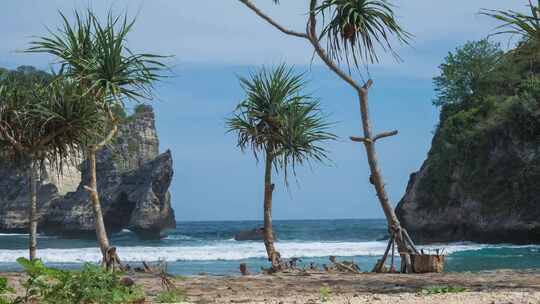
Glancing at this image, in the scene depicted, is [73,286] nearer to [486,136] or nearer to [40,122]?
[40,122]

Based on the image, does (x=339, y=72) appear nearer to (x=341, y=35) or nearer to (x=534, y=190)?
(x=341, y=35)

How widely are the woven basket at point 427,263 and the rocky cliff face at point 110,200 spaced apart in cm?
5690

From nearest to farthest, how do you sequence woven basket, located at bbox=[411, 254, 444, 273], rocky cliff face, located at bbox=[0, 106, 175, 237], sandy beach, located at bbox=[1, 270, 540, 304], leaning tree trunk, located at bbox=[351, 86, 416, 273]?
sandy beach, located at bbox=[1, 270, 540, 304] → woven basket, located at bbox=[411, 254, 444, 273] → leaning tree trunk, located at bbox=[351, 86, 416, 273] → rocky cliff face, located at bbox=[0, 106, 175, 237]

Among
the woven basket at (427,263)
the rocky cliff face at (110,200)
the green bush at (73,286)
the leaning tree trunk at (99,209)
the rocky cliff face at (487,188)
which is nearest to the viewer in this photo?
the green bush at (73,286)

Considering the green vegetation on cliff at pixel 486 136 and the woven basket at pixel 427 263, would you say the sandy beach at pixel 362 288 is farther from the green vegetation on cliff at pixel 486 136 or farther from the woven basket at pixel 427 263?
the green vegetation on cliff at pixel 486 136

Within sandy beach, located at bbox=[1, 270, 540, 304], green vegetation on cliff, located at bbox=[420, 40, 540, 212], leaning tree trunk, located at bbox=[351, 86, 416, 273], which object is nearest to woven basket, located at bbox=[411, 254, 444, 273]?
leaning tree trunk, located at bbox=[351, 86, 416, 273]

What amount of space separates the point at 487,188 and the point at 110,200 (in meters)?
39.7

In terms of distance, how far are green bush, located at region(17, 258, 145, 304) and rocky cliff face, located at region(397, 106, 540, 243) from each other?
1433 inches

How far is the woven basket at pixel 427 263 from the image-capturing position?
13.2 m

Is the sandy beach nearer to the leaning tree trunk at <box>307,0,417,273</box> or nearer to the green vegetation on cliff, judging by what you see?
the leaning tree trunk at <box>307,0,417,273</box>

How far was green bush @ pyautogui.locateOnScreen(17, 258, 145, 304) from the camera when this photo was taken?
6.99 metres

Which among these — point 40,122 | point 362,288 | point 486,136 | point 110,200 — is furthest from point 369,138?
point 110,200

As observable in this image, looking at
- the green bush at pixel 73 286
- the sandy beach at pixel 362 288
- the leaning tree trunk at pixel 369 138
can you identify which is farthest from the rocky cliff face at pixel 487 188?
the green bush at pixel 73 286

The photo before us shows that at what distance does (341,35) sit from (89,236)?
58.8 metres
